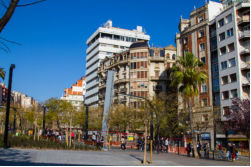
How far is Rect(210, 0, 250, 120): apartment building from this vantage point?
1640 inches

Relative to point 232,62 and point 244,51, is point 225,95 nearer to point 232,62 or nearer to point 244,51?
point 232,62

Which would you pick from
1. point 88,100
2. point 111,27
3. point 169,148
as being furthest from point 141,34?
point 169,148

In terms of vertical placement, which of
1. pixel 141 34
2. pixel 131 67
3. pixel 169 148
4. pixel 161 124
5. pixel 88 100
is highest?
pixel 141 34

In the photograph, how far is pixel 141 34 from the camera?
9788 centimetres

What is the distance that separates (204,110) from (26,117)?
40790 millimetres

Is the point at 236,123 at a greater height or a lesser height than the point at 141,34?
lesser

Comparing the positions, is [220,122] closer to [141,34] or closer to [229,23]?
[229,23]

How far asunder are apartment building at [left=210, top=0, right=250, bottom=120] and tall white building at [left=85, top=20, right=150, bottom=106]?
1673 inches

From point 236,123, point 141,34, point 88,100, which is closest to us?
point 236,123

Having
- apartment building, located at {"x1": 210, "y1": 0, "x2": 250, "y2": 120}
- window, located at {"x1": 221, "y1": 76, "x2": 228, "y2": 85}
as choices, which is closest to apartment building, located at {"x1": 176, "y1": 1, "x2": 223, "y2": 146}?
apartment building, located at {"x1": 210, "y1": 0, "x2": 250, "y2": 120}

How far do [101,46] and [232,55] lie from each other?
50843mm

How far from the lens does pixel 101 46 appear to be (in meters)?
87.2

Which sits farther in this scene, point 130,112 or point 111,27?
point 111,27

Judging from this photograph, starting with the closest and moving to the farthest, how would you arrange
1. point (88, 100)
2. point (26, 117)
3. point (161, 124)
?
point (161, 124) < point (26, 117) < point (88, 100)
